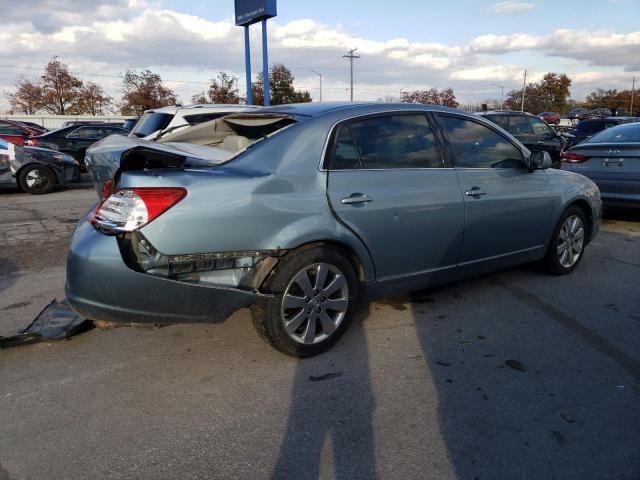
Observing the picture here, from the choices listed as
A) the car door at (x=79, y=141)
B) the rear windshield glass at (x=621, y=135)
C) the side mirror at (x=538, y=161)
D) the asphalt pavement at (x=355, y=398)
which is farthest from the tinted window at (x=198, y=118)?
the car door at (x=79, y=141)

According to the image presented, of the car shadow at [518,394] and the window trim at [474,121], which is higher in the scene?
the window trim at [474,121]

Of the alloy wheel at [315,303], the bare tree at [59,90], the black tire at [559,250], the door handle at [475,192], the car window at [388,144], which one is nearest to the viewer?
the alloy wheel at [315,303]

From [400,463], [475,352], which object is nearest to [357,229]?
[475,352]

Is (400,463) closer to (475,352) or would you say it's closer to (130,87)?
(475,352)

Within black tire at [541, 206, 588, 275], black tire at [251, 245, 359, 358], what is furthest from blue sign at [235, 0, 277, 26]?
black tire at [251, 245, 359, 358]

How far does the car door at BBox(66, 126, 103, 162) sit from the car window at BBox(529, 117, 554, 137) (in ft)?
40.6

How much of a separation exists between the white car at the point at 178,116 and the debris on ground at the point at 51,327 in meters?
5.11

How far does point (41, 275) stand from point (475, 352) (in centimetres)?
436

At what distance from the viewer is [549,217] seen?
15.9 ft

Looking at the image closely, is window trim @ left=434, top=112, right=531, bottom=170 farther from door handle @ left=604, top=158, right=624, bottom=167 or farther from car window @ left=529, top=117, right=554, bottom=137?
car window @ left=529, top=117, right=554, bottom=137

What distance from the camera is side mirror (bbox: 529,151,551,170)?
464cm

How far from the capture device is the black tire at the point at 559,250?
502 centimetres

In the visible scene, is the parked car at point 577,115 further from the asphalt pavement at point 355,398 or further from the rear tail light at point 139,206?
the rear tail light at point 139,206

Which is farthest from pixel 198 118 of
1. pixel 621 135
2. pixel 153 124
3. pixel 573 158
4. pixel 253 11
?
pixel 253 11
